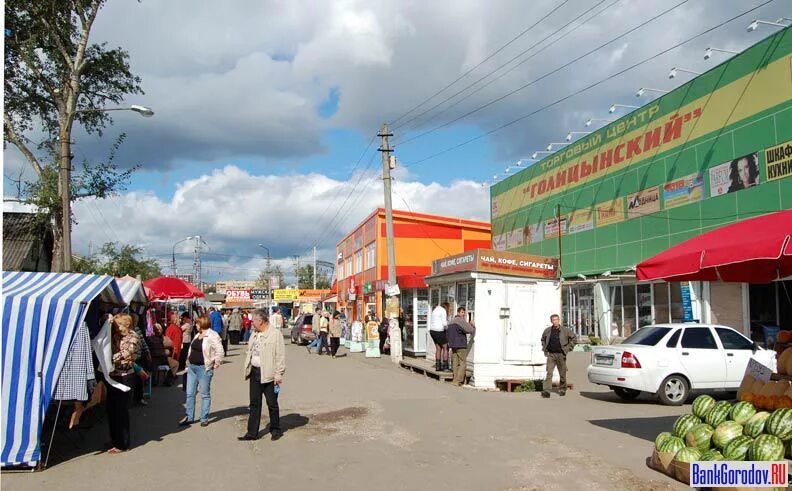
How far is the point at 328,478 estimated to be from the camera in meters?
7.25

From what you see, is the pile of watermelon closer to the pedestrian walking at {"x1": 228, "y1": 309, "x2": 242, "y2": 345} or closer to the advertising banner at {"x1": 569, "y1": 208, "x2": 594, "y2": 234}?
the advertising banner at {"x1": 569, "y1": 208, "x2": 594, "y2": 234}

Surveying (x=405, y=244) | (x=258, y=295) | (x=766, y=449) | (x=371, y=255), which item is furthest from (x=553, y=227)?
(x=258, y=295)

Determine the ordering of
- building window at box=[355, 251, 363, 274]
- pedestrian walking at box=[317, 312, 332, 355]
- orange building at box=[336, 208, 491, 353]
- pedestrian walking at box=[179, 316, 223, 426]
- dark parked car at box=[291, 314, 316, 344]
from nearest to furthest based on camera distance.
Answer: pedestrian walking at box=[179, 316, 223, 426] < pedestrian walking at box=[317, 312, 332, 355] < dark parked car at box=[291, 314, 316, 344] < orange building at box=[336, 208, 491, 353] < building window at box=[355, 251, 363, 274]

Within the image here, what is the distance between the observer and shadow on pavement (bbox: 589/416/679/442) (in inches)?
380

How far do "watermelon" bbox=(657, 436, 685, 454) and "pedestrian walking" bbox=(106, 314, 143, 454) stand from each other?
641cm

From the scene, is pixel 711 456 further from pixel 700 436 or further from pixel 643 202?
pixel 643 202

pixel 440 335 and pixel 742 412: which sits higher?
pixel 440 335

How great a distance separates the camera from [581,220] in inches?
1260

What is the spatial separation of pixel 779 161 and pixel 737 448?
16442 millimetres

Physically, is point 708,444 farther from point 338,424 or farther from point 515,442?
point 338,424

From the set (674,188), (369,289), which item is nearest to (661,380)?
(674,188)

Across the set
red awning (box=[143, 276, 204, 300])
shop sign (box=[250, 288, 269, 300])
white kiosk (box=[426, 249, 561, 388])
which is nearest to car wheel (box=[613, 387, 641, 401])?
white kiosk (box=[426, 249, 561, 388])

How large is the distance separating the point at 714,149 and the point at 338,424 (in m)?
18.3

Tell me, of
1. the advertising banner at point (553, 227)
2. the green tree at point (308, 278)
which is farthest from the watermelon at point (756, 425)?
the green tree at point (308, 278)
